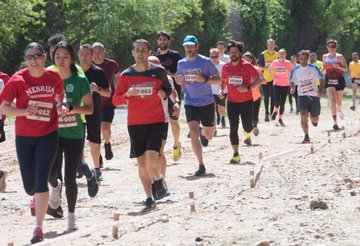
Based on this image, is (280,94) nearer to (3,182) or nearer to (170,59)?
(170,59)

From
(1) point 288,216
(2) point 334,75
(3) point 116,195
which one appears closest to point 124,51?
(2) point 334,75

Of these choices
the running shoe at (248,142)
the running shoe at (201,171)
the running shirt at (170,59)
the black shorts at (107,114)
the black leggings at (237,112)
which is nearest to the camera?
the running shoe at (201,171)

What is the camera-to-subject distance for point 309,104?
1902cm

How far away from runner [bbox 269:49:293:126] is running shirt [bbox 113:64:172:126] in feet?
41.6

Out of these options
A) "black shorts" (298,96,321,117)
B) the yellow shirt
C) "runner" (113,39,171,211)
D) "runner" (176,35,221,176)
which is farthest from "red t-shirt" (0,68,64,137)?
the yellow shirt

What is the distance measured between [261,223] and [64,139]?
2235 mm

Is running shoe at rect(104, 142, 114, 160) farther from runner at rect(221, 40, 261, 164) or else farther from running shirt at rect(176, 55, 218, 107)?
runner at rect(221, 40, 261, 164)

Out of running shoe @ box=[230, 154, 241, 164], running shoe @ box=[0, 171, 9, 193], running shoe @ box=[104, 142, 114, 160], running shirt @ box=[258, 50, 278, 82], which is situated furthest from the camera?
running shirt @ box=[258, 50, 278, 82]

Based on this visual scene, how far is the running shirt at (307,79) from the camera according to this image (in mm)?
18953

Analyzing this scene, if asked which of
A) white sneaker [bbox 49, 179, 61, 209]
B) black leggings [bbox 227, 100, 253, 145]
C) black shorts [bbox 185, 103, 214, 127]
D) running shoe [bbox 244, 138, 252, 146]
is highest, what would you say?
black shorts [bbox 185, 103, 214, 127]

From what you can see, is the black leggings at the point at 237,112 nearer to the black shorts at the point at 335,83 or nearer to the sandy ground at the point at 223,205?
the sandy ground at the point at 223,205

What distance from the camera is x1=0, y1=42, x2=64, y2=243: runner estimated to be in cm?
892

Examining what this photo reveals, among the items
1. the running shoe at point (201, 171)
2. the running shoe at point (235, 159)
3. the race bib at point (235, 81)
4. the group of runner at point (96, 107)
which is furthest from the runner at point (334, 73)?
the running shoe at point (201, 171)

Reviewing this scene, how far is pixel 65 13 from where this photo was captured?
116ft
